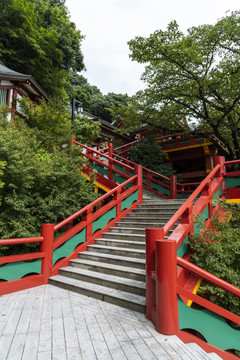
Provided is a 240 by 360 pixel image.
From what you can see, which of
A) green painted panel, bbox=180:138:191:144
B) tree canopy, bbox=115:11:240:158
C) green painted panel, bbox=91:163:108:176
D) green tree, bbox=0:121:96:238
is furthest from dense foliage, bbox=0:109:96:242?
green painted panel, bbox=180:138:191:144

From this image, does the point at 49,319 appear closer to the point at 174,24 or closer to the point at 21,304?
the point at 21,304

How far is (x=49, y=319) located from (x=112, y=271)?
4.98ft

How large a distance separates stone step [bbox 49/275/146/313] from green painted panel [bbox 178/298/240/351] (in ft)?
1.95

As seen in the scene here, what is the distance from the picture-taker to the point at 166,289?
105 inches

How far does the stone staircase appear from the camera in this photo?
3.60 meters

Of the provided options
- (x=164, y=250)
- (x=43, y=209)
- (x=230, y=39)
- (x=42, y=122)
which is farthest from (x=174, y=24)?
(x=164, y=250)

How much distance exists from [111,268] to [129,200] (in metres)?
3.05

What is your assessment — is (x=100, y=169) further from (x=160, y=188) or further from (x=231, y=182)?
(x=231, y=182)

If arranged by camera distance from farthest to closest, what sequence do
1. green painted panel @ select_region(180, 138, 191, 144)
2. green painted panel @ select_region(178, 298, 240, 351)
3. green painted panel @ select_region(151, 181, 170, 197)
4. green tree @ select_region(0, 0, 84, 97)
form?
green tree @ select_region(0, 0, 84, 97) → green painted panel @ select_region(180, 138, 191, 144) → green painted panel @ select_region(151, 181, 170, 197) → green painted panel @ select_region(178, 298, 240, 351)

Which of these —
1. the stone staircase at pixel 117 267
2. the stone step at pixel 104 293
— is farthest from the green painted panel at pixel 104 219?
the stone step at pixel 104 293

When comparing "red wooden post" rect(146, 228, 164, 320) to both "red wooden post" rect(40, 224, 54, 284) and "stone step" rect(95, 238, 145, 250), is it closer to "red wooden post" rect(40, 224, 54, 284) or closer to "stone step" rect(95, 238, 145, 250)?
"stone step" rect(95, 238, 145, 250)

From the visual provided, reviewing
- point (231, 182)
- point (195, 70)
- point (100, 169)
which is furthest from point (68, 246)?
point (195, 70)

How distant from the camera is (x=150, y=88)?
10.3 metres

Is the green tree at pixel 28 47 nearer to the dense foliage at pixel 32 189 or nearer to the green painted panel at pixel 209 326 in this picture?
the dense foliage at pixel 32 189
